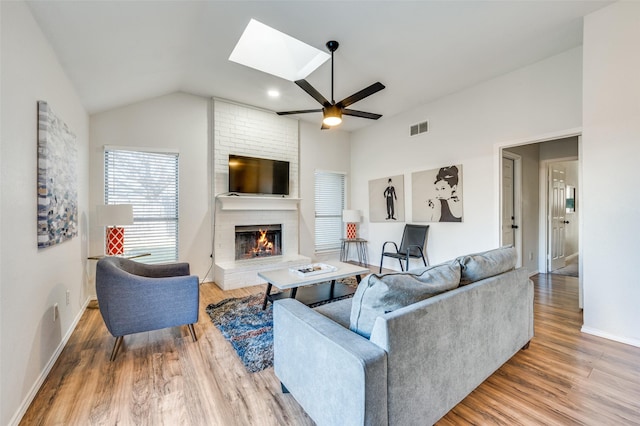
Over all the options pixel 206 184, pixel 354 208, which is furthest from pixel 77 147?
pixel 354 208

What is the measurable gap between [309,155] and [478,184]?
307 cm

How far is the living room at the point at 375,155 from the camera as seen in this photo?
1639mm

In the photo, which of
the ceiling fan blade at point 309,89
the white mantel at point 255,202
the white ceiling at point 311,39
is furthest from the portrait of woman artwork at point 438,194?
the ceiling fan blade at point 309,89

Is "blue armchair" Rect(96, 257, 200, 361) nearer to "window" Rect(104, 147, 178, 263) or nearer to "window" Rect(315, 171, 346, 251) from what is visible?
"window" Rect(104, 147, 178, 263)

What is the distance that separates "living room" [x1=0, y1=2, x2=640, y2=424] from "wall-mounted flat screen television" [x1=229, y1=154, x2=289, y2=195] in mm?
375

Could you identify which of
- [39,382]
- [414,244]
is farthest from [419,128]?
[39,382]

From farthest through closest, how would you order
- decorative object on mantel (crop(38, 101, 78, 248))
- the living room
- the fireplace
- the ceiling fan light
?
the fireplace
the ceiling fan light
decorative object on mantel (crop(38, 101, 78, 248))
the living room

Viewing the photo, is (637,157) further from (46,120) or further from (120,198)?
(120,198)

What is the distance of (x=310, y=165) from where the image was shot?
5574 millimetres

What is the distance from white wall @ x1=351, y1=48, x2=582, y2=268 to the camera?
10.6 ft

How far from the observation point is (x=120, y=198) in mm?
3836

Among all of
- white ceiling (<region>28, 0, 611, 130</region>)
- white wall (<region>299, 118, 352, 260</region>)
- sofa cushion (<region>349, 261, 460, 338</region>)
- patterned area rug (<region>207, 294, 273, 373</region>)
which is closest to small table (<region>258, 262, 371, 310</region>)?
patterned area rug (<region>207, 294, 273, 373</region>)

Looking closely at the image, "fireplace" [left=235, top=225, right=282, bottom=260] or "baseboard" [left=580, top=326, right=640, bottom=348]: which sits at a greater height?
"fireplace" [left=235, top=225, right=282, bottom=260]

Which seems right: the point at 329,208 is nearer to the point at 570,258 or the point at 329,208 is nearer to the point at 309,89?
the point at 309,89
